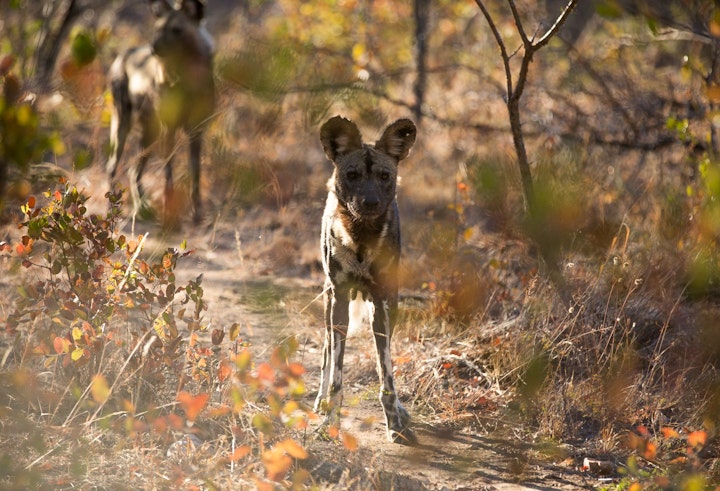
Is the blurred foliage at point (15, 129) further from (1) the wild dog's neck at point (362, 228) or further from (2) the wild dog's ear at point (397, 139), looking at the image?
(2) the wild dog's ear at point (397, 139)

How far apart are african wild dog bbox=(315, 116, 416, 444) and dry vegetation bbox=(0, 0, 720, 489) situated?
0.26 metres

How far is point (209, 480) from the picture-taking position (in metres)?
3.33

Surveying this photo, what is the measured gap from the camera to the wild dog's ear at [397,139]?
4953 mm

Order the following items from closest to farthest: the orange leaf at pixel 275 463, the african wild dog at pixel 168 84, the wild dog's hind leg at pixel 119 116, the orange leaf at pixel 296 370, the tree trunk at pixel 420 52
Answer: the orange leaf at pixel 275 463, the orange leaf at pixel 296 370, the african wild dog at pixel 168 84, the wild dog's hind leg at pixel 119 116, the tree trunk at pixel 420 52

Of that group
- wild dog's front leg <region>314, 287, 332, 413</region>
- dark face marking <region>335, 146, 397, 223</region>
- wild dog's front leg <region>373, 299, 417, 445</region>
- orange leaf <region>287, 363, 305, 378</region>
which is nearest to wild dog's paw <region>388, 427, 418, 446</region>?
wild dog's front leg <region>373, 299, 417, 445</region>

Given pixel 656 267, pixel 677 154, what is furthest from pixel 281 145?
pixel 656 267

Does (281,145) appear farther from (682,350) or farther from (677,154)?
(682,350)

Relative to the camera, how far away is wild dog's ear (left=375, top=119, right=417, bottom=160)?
16.3ft

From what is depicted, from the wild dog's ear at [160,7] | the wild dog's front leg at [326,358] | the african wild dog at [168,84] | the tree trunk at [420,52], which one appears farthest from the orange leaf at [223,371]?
the tree trunk at [420,52]

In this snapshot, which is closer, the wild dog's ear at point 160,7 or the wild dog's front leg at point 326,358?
the wild dog's front leg at point 326,358

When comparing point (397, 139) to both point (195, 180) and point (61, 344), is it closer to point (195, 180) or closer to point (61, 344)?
point (61, 344)

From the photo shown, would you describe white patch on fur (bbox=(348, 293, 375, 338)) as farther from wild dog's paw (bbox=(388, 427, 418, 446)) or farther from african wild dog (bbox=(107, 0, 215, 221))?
african wild dog (bbox=(107, 0, 215, 221))

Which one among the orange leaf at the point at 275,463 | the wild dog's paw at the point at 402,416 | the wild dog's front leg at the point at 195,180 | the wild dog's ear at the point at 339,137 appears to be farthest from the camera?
the wild dog's front leg at the point at 195,180

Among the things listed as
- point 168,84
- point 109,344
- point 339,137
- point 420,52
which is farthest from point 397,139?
point 420,52
